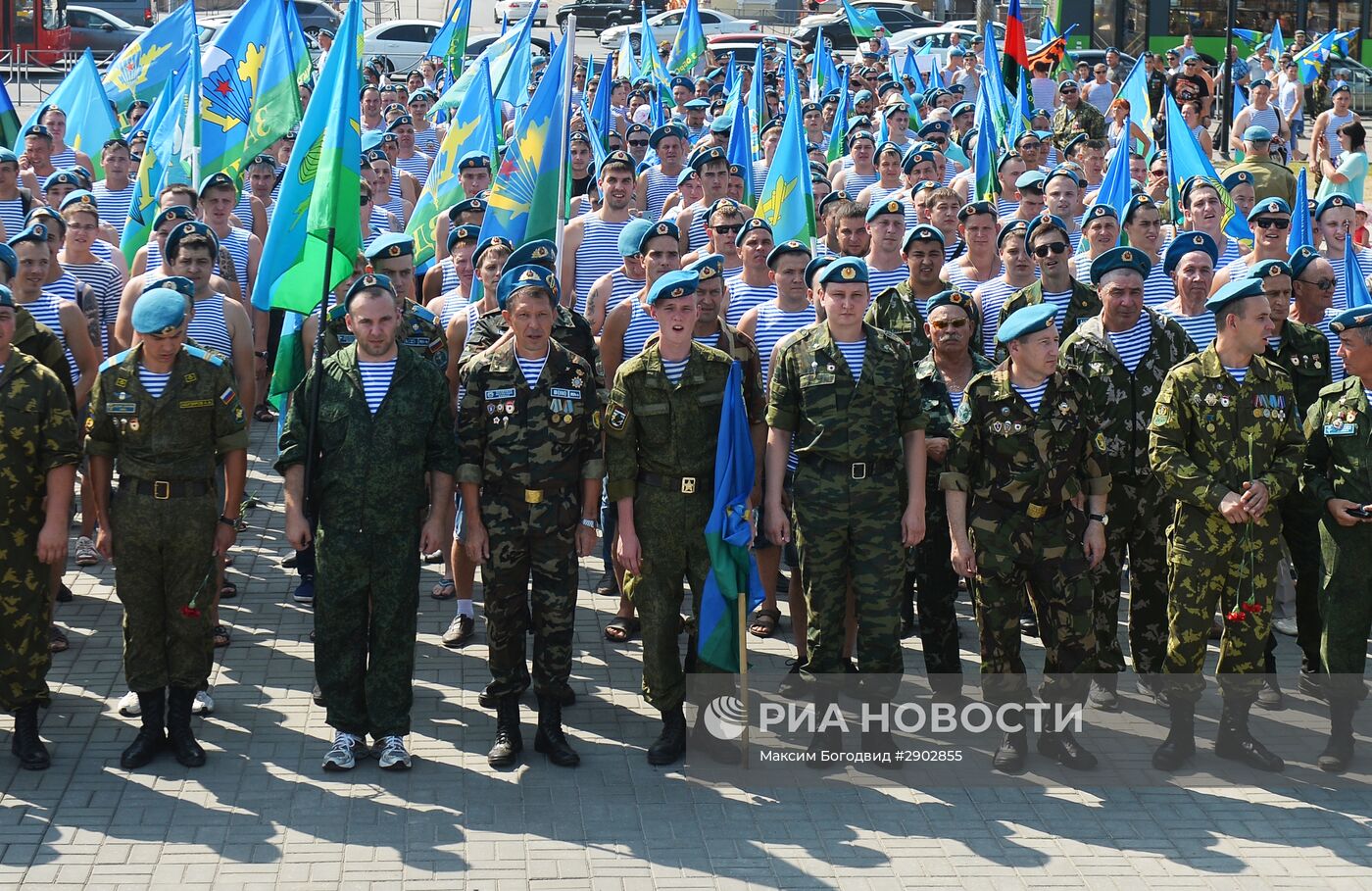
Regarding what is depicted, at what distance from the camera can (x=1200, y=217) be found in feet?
34.7

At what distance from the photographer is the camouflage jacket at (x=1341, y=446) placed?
685 cm

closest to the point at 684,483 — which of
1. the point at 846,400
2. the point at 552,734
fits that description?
the point at 846,400

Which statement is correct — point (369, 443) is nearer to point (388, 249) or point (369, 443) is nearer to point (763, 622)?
point (388, 249)

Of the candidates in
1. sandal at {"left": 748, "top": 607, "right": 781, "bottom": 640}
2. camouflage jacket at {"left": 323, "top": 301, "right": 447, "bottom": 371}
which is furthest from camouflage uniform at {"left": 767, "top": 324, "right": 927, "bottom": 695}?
camouflage jacket at {"left": 323, "top": 301, "right": 447, "bottom": 371}

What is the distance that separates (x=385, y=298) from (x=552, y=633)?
1.56 m

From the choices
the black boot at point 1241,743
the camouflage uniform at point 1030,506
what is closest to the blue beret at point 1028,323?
the camouflage uniform at point 1030,506

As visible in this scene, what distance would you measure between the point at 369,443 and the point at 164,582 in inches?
42.1

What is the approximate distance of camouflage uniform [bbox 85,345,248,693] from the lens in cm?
666

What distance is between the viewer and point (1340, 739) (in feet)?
23.0

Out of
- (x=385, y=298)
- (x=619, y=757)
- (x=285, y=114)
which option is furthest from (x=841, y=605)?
(x=285, y=114)

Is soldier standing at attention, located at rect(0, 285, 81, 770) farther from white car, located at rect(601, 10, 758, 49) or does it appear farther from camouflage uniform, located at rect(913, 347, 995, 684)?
white car, located at rect(601, 10, 758, 49)

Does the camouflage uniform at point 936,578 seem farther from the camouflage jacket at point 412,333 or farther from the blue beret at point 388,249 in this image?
the blue beret at point 388,249

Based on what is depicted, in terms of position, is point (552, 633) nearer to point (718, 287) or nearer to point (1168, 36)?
point (718, 287)

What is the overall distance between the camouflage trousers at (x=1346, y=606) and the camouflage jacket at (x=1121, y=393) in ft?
2.98
